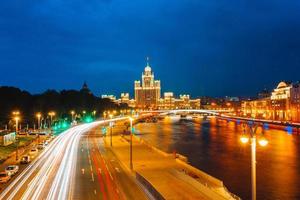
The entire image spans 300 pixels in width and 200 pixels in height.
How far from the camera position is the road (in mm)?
22688

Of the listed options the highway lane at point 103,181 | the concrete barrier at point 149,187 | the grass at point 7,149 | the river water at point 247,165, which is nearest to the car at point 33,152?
the grass at point 7,149

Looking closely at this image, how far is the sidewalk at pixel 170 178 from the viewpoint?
2054cm

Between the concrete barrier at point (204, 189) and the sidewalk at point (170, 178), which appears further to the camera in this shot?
the sidewalk at point (170, 178)

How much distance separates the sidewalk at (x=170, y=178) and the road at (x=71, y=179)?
1412mm

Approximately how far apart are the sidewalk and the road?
141 centimetres

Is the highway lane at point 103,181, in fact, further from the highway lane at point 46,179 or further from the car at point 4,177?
the car at point 4,177

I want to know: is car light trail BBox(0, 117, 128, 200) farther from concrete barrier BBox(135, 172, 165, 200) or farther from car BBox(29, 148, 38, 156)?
concrete barrier BBox(135, 172, 165, 200)

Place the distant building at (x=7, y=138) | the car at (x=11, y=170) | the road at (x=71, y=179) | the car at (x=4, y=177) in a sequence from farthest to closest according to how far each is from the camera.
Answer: the distant building at (x=7, y=138)
the car at (x=11, y=170)
the car at (x=4, y=177)
the road at (x=71, y=179)

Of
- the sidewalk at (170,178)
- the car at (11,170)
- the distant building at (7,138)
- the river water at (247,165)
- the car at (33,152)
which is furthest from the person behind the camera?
the distant building at (7,138)

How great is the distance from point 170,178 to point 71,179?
6.87 meters

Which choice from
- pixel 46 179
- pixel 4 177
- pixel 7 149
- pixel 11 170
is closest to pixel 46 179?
pixel 46 179

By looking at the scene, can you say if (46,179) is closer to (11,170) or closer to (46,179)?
(46,179)

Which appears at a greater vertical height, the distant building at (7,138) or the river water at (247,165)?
the distant building at (7,138)

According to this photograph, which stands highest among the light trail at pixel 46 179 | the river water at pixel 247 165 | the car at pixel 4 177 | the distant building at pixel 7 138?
the distant building at pixel 7 138
